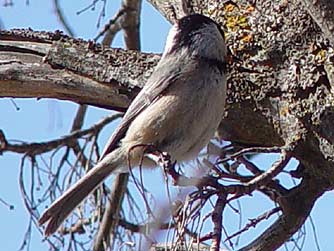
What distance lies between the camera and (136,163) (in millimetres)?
2088

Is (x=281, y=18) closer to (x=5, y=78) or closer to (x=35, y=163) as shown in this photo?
(x=5, y=78)

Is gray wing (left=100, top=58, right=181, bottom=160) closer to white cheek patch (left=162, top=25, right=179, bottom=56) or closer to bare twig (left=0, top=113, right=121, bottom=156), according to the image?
white cheek patch (left=162, top=25, right=179, bottom=56)

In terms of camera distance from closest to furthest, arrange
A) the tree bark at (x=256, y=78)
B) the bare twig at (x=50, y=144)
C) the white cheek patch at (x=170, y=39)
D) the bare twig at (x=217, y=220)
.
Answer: the bare twig at (x=217, y=220) → the tree bark at (x=256, y=78) → the white cheek patch at (x=170, y=39) → the bare twig at (x=50, y=144)

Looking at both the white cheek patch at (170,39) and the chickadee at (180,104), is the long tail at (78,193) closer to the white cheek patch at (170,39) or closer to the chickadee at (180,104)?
the chickadee at (180,104)

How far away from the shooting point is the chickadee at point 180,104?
2.03 metres

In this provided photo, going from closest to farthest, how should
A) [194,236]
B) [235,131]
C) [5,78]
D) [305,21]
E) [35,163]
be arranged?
[194,236]
[305,21]
[235,131]
[5,78]
[35,163]

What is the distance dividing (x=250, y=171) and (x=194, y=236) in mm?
281

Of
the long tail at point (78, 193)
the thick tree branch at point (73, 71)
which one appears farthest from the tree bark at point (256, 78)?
the long tail at point (78, 193)

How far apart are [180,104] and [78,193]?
353 mm

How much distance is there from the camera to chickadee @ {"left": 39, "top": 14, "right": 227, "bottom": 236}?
2025 millimetres

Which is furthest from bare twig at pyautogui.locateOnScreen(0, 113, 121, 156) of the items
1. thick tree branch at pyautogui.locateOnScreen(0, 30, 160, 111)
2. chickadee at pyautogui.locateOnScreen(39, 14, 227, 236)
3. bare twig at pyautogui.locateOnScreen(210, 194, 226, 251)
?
bare twig at pyautogui.locateOnScreen(210, 194, 226, 251)

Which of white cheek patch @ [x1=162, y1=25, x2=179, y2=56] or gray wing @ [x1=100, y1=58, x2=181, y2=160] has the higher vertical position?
white cheek patch @ [x1=162, y1=25, x2=179, y2=56]

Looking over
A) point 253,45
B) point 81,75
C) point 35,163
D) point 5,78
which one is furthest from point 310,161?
point 35,163

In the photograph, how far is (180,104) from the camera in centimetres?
205
